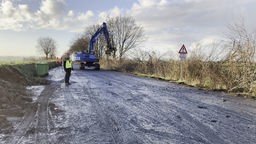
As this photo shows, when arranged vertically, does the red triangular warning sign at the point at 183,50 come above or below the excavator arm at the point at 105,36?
below

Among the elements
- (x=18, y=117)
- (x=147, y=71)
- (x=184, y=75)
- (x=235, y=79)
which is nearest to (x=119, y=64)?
(x=147, y=71)

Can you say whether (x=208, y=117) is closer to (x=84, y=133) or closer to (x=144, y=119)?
(x=144, y=119)

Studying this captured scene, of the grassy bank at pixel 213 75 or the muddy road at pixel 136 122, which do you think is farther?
the grassy bank at pixel 213 75

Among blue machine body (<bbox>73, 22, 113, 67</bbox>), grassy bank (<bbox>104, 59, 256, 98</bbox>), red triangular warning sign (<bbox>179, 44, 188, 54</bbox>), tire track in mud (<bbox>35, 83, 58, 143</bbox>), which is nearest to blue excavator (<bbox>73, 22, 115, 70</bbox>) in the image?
blue machine body (<bbox>73, 22, 113, 67</bbox>)

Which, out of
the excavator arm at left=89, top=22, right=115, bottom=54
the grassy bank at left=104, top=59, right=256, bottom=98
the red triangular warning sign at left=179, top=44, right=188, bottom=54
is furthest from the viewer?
the excavator arm at left=89, top=22, right=115, bottom=54

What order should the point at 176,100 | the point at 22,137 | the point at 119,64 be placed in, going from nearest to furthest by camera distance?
the point at 22,137, the point at 176,100, the point at 119,64

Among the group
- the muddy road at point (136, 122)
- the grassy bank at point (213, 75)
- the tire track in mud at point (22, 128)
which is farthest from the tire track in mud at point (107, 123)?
the grassy bank at point (213, 75)

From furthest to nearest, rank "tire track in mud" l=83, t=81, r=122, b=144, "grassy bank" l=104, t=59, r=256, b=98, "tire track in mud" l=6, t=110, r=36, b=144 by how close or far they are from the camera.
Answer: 1. "grassy bank" l=104, t=59, r=256, b=98
2. "tire track in mud" l=83, t=81, r=122, b=144
3. "tire track in mud" l=6, t=110, r=36, b=144

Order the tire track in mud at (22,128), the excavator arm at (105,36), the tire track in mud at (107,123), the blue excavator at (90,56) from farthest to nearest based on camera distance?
1. the blue excavator at (90,56)
2. the excavator arm at (105,36)
3. the tire track in mud at (107,123)
4. the tire track in mud at (22,128)

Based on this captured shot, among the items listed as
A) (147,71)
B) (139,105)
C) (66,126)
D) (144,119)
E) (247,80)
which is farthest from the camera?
(147,71)

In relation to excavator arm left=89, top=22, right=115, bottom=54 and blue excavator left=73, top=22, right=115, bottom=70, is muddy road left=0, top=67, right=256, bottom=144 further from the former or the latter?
blue excavator left=73, top=22, right=115, bottom=70

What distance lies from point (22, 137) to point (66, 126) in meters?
1.24

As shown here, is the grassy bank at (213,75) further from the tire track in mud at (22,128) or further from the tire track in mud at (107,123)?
the tire track in mud at (22,128)

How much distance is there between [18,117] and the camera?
350 inches
